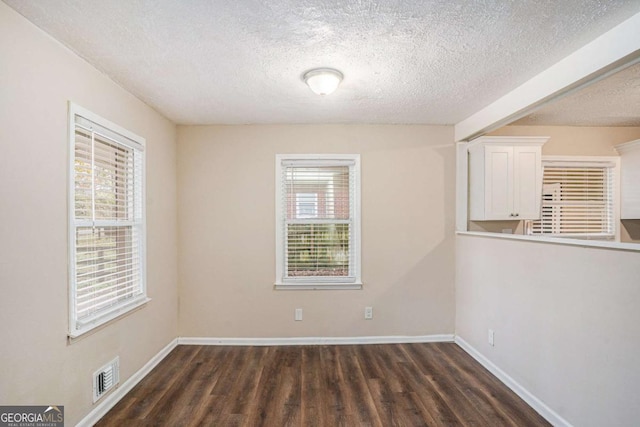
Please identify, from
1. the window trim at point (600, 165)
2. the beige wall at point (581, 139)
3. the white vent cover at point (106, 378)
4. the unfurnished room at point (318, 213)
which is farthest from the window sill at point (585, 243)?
the white vent cover at point (106, 378)

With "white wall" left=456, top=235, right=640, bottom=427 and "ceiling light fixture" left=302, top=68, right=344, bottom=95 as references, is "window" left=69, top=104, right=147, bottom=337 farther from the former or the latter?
"white wall" left=456, top=235, right=640, bottom=427

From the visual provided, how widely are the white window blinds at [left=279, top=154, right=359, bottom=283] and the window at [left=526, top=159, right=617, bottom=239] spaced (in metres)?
2.37

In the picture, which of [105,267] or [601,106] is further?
[601,106]

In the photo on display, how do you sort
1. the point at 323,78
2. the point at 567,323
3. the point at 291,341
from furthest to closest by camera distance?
the point at 291,341
the point at 323,78
the point at 567,323

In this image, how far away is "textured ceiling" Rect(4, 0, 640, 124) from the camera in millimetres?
1594

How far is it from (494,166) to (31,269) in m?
3.83

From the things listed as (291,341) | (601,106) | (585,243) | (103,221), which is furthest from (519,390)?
(103,221)

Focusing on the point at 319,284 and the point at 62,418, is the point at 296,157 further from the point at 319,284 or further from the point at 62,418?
the point at 62,418

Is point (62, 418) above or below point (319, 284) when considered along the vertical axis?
below

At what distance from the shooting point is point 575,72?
78.0 inches

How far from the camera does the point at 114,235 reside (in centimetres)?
249

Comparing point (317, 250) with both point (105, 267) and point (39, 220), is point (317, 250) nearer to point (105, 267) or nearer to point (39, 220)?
point (105, 267)

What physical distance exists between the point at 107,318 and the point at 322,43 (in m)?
2.43

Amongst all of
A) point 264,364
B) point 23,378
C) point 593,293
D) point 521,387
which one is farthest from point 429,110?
point 23,378
